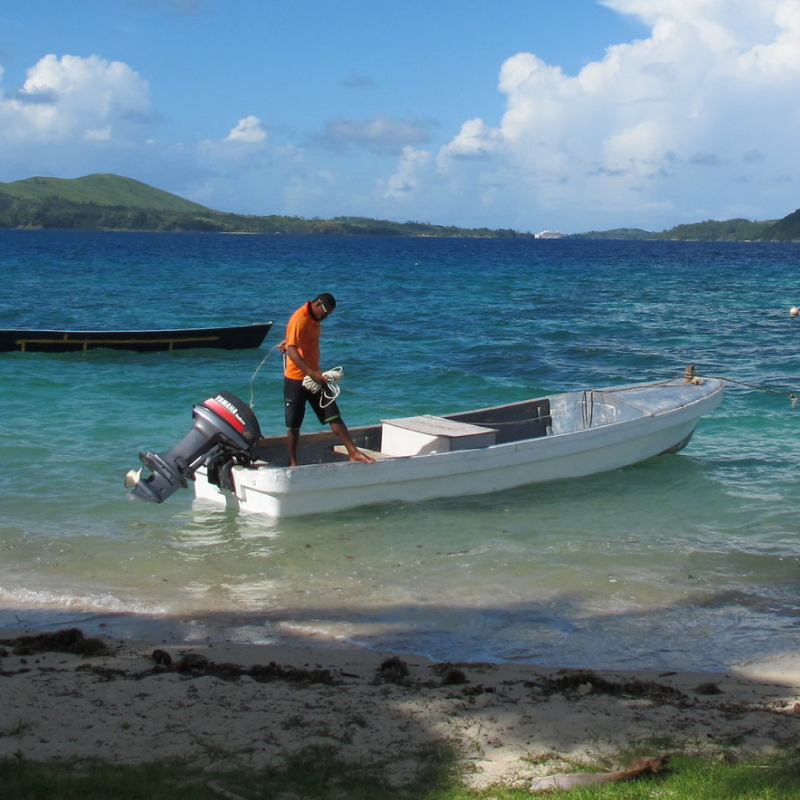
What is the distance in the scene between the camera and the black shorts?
9.86 metres

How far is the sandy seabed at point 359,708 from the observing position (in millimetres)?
4770

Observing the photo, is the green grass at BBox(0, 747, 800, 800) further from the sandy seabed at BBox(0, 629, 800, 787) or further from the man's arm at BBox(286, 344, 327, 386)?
the man's arm at BBox(286, 344, 327, 386)

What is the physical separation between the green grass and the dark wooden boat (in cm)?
1820

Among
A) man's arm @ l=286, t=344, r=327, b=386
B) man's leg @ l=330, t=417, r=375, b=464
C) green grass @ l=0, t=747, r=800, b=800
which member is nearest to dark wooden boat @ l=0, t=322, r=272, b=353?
man's leg @ l=330, t=417, r=375, b=464

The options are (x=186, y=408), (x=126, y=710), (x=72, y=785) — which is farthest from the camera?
(x=186, y=408)

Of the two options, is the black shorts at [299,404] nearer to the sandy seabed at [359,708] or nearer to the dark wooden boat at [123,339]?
the sandy seabed at [359,708]

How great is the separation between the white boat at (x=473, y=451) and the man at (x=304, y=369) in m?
0.44

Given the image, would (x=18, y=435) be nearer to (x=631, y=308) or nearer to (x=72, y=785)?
(x=72, y=785)

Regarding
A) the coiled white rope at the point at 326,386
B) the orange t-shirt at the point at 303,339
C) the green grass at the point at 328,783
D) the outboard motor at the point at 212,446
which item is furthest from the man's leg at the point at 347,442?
the green grass at the point at 328,783

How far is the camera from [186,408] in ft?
54.0

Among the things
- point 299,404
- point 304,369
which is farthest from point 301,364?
point 299,404

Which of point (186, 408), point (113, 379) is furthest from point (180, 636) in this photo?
point (113, 379)

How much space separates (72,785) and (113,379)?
15.6 m

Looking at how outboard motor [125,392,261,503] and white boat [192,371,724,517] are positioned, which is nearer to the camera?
outboard motor [125,392,261,503]
